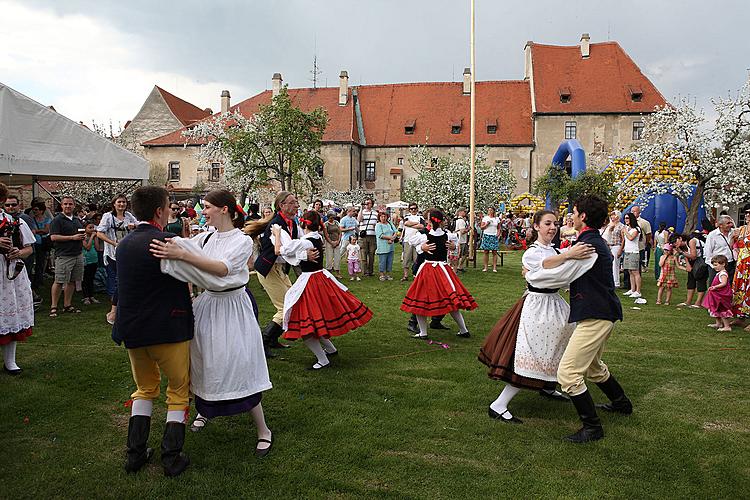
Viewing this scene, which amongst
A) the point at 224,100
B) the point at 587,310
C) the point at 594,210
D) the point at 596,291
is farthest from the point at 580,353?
the point at 224,100

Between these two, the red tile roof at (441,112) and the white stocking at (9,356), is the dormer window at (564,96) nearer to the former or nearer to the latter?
the red tile roof at (441,112)

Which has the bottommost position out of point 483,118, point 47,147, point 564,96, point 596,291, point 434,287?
point 434,287

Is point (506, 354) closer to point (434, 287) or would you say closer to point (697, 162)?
point (434, 287)

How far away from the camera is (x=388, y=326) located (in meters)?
8.99

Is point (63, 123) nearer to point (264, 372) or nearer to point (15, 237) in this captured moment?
point (15, 237)

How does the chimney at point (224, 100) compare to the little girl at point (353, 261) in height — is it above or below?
above

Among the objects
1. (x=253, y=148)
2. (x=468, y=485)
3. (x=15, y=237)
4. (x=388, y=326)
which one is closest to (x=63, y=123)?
(x=15, y=237)

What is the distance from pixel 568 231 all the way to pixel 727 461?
9571 millimetres

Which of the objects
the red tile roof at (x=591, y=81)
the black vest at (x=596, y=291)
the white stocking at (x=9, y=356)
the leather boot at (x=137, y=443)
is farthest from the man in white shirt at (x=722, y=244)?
the red tile roof at (x=591, y=81)

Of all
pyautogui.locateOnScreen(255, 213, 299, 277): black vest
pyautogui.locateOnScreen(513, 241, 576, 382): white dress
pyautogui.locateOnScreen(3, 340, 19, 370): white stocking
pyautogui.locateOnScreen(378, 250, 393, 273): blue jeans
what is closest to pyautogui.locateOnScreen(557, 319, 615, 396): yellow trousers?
pyautogui.locateOnScreen(513, 241, 576, 382): white dress

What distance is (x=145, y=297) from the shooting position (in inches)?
150

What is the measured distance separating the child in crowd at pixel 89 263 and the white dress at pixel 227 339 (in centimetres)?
684

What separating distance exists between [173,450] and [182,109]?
52.9 meters

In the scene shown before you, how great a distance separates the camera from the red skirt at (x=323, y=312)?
6.09 metres
